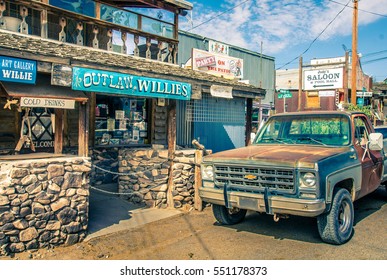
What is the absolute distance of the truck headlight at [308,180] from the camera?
5016 millimetres

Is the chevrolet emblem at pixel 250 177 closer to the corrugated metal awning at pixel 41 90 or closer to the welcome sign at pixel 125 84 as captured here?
the welcome sign at pixel 125 84

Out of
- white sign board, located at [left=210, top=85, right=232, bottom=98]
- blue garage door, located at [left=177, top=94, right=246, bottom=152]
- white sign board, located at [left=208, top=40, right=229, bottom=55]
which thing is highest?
white sign board, located at [left=208, top=40, right=229, bottom=55]

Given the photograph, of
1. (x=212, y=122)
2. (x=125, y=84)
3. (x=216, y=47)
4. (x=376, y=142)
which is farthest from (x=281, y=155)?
(x=216, y=47)

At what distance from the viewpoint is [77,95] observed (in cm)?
641

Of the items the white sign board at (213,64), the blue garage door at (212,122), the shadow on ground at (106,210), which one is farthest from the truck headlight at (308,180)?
the white sign board at (213,64)

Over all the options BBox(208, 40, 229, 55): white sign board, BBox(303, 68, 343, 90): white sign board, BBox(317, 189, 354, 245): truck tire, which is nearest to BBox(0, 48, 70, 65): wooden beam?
BBox(317, 189, 354, 245): truck tire

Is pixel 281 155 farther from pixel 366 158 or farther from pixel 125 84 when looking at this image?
pixel 125 84

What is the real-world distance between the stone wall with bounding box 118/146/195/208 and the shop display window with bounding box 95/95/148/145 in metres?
1.80

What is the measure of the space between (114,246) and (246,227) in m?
2.46

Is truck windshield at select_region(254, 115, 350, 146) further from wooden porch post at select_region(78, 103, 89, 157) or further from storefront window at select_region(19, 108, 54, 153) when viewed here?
storefront window at select_region(19, 108, 54, 153)

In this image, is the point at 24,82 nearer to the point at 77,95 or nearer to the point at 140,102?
the point at 77,95

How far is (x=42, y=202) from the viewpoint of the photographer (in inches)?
225

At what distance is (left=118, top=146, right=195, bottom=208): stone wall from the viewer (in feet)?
27.5

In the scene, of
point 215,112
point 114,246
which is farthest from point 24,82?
point 215,112
